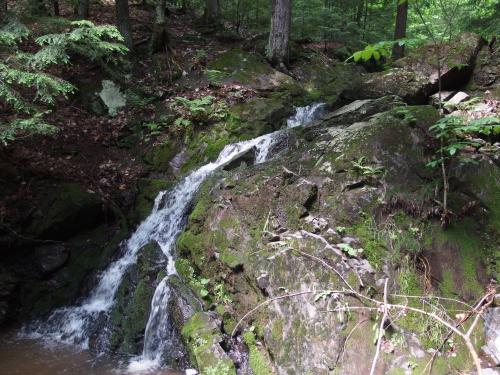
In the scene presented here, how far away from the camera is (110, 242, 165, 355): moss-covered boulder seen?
628 cm

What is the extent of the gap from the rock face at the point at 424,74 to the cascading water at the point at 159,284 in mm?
3349

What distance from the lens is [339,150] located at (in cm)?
614

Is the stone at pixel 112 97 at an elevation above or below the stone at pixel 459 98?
below

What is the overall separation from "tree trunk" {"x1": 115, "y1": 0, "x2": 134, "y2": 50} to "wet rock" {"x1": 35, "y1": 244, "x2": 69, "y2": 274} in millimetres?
6254

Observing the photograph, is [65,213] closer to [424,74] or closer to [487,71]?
[424,74]

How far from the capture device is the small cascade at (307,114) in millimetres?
10109

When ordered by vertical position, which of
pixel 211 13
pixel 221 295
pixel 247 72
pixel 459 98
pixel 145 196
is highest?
pixel 211 13

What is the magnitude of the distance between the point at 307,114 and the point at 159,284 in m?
5.91

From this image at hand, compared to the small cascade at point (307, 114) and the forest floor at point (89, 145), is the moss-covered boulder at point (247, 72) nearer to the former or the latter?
the forest floor at point (89, 145)

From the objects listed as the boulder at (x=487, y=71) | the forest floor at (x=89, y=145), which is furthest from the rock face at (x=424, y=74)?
the forest floor at (x=89, y=145)

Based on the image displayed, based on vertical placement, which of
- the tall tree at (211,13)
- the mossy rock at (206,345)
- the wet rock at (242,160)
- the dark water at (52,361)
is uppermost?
the tall tree at (211,13)

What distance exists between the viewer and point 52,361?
5828 mm

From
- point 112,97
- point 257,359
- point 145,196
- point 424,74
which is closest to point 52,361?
point 257,359

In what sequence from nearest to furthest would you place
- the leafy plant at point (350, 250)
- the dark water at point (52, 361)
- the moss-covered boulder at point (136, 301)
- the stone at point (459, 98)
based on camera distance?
1. the leafy plant at point (350, 250)
2. the dark water at point (52, 361)
3. the moss-covered boulder at point (136, 301)
4. the stone at point (459, 98)
